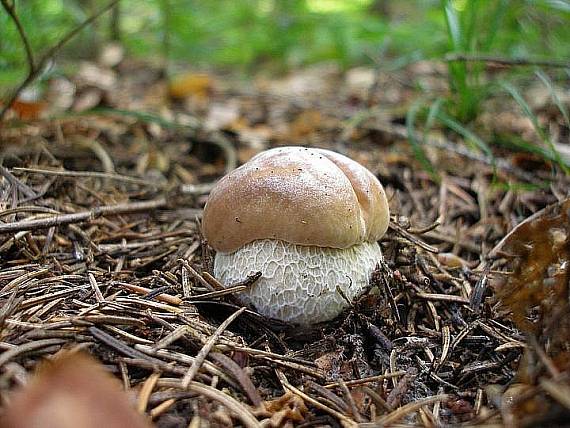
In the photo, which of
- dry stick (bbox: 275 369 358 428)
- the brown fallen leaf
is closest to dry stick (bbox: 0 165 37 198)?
dry stick (bbox: 275 369 358 428)

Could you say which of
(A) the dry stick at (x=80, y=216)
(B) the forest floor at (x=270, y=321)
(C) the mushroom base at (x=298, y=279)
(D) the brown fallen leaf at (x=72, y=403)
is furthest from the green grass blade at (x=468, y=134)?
(D) the brown fallen leaf at (x=72, y=403)

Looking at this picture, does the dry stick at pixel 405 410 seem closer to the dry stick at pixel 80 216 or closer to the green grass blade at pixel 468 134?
the dry stick at pixel 80 216

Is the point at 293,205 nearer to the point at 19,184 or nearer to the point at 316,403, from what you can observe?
the point at 316,403

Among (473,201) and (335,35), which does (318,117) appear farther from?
(335,35)

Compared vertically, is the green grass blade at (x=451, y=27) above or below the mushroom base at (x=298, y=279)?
above

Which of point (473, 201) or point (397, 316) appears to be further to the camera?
point (473, 201)

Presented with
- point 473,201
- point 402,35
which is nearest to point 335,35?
point 402,35
